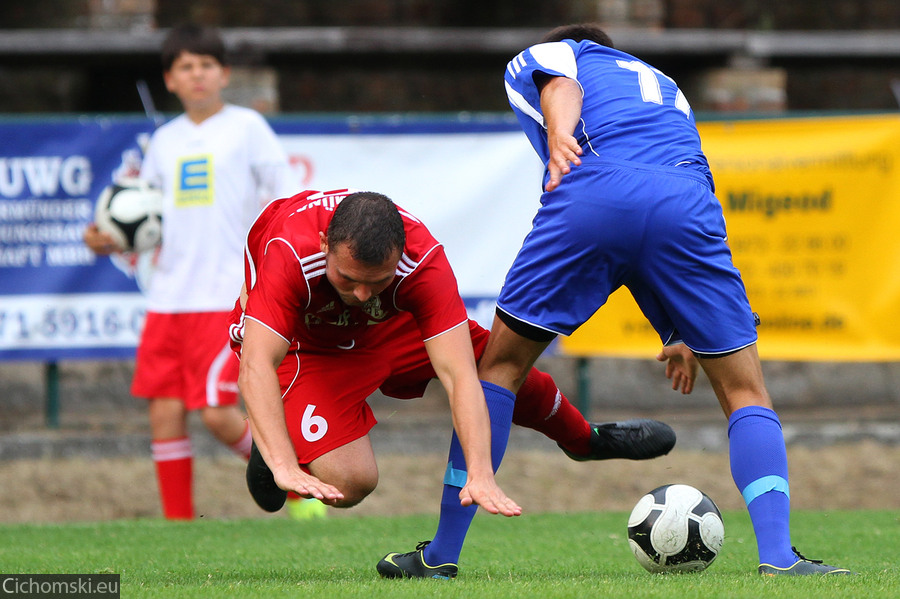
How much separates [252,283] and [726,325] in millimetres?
1678

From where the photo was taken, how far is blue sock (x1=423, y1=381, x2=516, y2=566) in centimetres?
419

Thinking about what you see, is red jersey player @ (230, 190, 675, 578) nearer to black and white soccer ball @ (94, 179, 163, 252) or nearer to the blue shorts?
the blue shorts

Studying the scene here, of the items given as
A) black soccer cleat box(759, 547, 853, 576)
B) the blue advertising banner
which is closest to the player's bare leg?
the blue advertising banner

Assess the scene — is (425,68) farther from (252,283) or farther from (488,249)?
(252,283)

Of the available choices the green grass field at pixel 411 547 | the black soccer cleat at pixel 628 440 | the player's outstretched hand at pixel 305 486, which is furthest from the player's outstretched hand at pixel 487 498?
the black soccer cleat at pixel 628 440

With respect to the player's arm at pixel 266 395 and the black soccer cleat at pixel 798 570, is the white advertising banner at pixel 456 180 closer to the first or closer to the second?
the player's arm at pixel 266 395

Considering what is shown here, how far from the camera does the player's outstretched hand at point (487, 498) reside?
143 inches

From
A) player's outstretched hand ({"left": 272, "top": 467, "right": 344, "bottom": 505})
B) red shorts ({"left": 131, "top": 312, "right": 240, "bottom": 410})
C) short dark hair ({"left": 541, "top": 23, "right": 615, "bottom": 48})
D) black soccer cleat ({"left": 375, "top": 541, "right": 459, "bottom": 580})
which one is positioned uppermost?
short dark hair ({"left": 541, "top": 23, "right": 615, "bottom": 48})

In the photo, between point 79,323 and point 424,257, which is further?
point 79,323

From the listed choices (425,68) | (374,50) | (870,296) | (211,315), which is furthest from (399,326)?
(425,68)

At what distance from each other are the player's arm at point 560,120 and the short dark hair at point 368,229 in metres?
0.53

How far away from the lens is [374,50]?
10414mm

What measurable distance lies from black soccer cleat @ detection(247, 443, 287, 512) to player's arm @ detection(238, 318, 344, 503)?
0.78 meters

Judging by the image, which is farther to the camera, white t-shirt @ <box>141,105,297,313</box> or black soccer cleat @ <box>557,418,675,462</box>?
white t-shirt @ <box>141,105,297,313</box>
